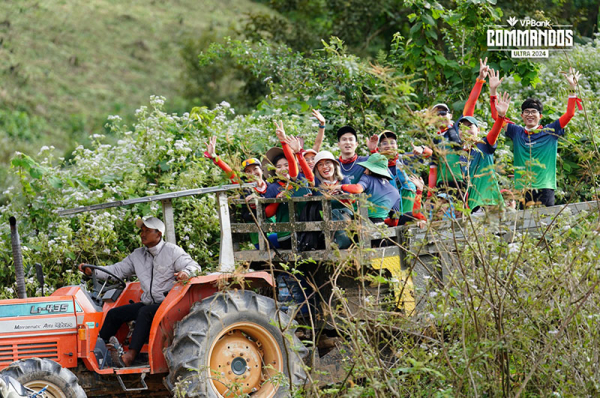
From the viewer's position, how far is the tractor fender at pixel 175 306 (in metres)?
6.75

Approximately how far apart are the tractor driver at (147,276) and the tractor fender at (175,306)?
0.12 metres

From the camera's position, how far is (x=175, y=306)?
6992mm

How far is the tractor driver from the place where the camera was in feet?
22.7

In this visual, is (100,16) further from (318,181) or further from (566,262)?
(566,262)

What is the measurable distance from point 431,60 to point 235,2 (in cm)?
2933

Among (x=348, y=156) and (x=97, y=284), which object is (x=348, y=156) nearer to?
(x=348, y=156)

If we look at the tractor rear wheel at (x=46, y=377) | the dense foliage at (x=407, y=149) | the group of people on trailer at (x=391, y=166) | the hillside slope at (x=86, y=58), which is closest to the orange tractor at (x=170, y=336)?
the tractor rear wheel at (x=46, y=377)

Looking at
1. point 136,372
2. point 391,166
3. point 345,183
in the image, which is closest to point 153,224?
point 136,372

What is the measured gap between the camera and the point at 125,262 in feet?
24.0

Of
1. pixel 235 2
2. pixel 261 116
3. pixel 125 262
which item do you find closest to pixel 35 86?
pixel 235 2

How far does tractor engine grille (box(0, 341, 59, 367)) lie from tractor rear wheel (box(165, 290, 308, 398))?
102cm

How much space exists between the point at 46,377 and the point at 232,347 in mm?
1442

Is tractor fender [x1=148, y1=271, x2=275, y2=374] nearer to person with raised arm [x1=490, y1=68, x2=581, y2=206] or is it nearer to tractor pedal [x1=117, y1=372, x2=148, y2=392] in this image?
tractor pedal [x1=117, y1=372, x2=148, y2=392]

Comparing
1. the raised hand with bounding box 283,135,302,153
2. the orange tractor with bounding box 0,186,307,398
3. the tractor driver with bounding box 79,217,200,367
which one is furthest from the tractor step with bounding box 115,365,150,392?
the raised hand with bounding box 283,135,302,153
